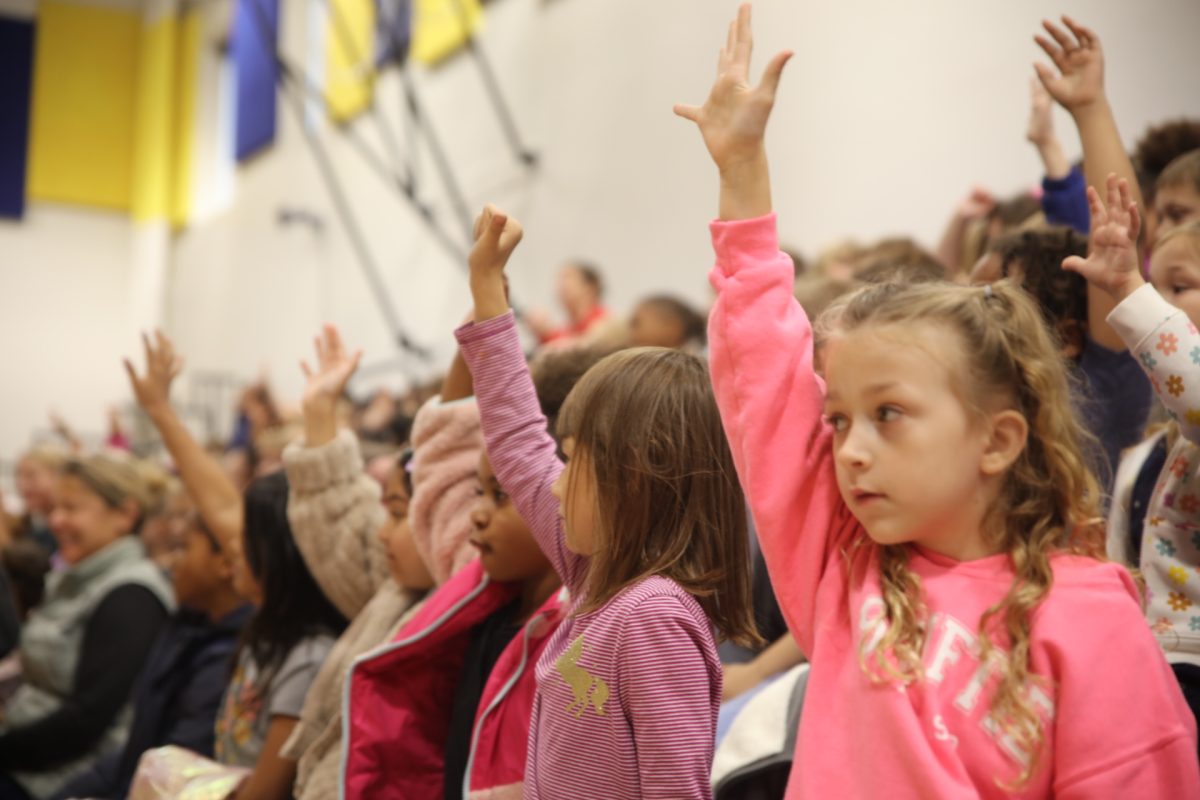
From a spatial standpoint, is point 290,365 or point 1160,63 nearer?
point 1160,63

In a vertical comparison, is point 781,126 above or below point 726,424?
above

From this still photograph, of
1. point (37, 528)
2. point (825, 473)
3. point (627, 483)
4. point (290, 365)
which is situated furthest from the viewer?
point (290, 365)

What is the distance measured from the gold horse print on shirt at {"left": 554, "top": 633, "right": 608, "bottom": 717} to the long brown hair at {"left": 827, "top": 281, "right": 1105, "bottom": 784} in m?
0.36

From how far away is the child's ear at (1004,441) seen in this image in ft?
4.15

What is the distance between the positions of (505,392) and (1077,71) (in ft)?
3.29

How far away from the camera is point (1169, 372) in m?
1.45

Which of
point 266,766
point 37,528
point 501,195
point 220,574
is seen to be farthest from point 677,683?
point 501,195

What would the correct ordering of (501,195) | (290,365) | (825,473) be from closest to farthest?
(825,473), (501,195), (290,365)

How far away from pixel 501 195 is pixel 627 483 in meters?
5.67

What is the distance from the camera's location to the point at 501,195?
23.1ft

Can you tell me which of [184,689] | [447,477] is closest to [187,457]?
[184,689]

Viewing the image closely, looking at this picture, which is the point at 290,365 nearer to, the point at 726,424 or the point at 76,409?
the point at 76,409

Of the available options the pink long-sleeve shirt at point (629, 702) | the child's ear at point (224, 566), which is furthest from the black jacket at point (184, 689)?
the pink long-sleeve shirt at point (629, 702)

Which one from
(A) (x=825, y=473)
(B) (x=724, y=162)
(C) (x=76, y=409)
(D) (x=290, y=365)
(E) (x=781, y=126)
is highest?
(E) (x=781, y=126)
